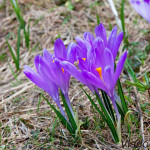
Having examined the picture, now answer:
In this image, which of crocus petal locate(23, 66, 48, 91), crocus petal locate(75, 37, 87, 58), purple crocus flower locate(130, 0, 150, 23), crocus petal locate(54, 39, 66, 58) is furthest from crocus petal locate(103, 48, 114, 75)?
purple crocus flower locate(130, 0, 150, 23)

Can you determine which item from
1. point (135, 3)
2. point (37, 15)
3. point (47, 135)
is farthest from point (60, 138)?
point (37, 15)

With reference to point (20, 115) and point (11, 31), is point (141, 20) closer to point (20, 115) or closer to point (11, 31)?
point (11, 31)

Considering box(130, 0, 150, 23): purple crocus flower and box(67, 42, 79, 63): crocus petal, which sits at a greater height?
box(130, 0, 150, 23): purple crocus flower

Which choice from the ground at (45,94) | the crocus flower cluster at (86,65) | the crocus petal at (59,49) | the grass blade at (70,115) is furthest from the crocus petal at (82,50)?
the ground at (45,94)

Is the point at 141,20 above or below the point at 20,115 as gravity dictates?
above

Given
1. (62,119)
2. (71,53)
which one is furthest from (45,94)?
(71,53)

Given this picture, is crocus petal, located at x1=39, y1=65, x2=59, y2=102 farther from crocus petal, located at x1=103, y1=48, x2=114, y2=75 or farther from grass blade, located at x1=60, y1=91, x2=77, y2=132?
crocus petal, located at x1=103, y1=48, x2=114, y2=75
